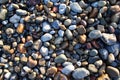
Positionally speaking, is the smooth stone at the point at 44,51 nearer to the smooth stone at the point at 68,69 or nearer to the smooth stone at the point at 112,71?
the smooth stone at the point at 68,69

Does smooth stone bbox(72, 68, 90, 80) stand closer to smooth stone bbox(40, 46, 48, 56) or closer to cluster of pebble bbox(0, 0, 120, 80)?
cluster of pebble bbox(0, 0, 120, 80)

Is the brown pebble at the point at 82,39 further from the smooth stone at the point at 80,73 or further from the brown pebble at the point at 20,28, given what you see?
the brown pebble at the point at 20,28

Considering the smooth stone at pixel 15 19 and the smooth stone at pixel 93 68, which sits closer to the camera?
the smooth stone at pixel 93 68

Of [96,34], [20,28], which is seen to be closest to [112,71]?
[96,34]

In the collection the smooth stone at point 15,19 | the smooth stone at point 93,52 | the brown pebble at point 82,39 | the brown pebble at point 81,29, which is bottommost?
the smooth stone at point 93,52

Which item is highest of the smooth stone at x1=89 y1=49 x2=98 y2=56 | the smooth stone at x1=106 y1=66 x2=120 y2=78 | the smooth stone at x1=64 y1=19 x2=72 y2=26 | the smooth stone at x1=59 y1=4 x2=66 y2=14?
the smooth stone at x1=59 y1=4 x2=66 y2=14

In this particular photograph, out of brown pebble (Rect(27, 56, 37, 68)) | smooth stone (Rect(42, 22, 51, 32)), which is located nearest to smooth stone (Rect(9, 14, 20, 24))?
smooth stone (Rect(42, 22, 51, 32))

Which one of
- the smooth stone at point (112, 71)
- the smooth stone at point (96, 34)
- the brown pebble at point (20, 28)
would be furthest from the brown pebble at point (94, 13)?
the brown pebble at point (20, 28)

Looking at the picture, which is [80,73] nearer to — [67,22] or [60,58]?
[60,58]

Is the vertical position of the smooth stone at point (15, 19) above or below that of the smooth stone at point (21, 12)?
below
